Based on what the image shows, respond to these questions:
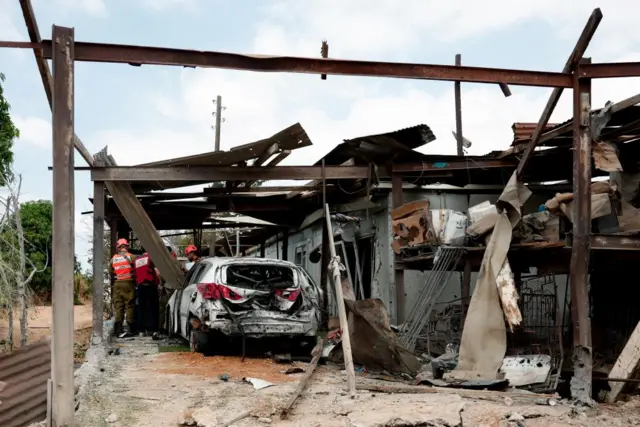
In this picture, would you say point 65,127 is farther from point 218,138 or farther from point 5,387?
point 218,138

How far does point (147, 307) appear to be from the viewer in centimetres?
1458

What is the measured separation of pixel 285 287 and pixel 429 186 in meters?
4.29

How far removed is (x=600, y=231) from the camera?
29.9 ft

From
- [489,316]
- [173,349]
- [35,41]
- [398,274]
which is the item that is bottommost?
[173,349]

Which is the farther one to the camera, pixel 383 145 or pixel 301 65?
pixel 383 145

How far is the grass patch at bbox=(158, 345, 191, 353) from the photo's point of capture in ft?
38.1

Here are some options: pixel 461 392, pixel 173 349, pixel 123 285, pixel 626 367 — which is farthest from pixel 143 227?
pixel 626 367

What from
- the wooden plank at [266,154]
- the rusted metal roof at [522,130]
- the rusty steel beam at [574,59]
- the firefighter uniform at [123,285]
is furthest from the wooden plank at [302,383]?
the rusted metal roof at [522,130]

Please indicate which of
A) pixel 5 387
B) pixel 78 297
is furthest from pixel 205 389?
pixel 78 297

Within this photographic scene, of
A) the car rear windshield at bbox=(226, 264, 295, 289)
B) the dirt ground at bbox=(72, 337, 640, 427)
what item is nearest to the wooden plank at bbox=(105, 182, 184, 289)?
the car rear windshield at bbox=(226, 264, 295, 289)

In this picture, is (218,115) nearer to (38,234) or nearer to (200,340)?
(38,234)

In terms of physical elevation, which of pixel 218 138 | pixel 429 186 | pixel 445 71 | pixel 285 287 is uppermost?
pixel 218 138

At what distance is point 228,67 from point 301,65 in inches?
32.6

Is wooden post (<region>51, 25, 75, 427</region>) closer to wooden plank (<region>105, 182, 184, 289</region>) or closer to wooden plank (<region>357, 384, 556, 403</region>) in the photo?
wooden plank (<region>357, 384, 556, 403</region>)
